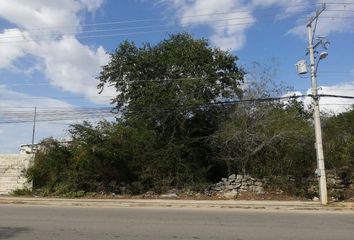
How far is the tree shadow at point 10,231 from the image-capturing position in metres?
11.4

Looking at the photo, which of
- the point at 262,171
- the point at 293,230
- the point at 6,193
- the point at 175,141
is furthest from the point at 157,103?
the point at 293,230

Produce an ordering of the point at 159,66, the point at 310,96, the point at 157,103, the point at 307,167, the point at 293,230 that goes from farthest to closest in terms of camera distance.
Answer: the point at 159,66 → the point at 157,103 → the point at 307,167 → the point at 310,96 → the point at 293,230

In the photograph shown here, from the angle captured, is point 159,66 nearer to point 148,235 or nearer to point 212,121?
point 212,121

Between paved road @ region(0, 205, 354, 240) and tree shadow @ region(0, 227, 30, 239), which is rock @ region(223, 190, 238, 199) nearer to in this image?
A: paved road @ region(0, 205, 354, 240)

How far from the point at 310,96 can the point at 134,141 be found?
10684mm

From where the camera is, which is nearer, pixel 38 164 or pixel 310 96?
pixel 310 96

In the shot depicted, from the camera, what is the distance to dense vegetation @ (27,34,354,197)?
1057 inches

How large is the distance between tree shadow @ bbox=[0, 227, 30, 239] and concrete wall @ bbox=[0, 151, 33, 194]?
1871cm

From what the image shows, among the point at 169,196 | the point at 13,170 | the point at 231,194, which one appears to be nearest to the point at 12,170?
the point at 13,170

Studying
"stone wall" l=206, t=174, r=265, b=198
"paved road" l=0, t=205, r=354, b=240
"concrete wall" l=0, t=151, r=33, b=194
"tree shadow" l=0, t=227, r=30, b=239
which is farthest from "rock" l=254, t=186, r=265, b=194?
"tree shadow" l=0, t=227, r=30, b=239

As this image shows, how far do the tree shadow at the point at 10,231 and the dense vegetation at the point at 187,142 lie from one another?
14.4 m

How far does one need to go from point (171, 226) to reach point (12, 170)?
2134 cm

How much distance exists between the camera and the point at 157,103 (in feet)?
96.3

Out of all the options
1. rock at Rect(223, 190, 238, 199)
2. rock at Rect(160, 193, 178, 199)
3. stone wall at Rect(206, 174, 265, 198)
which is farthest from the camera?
stone wall at Rect(206, 174, 265, 198)
